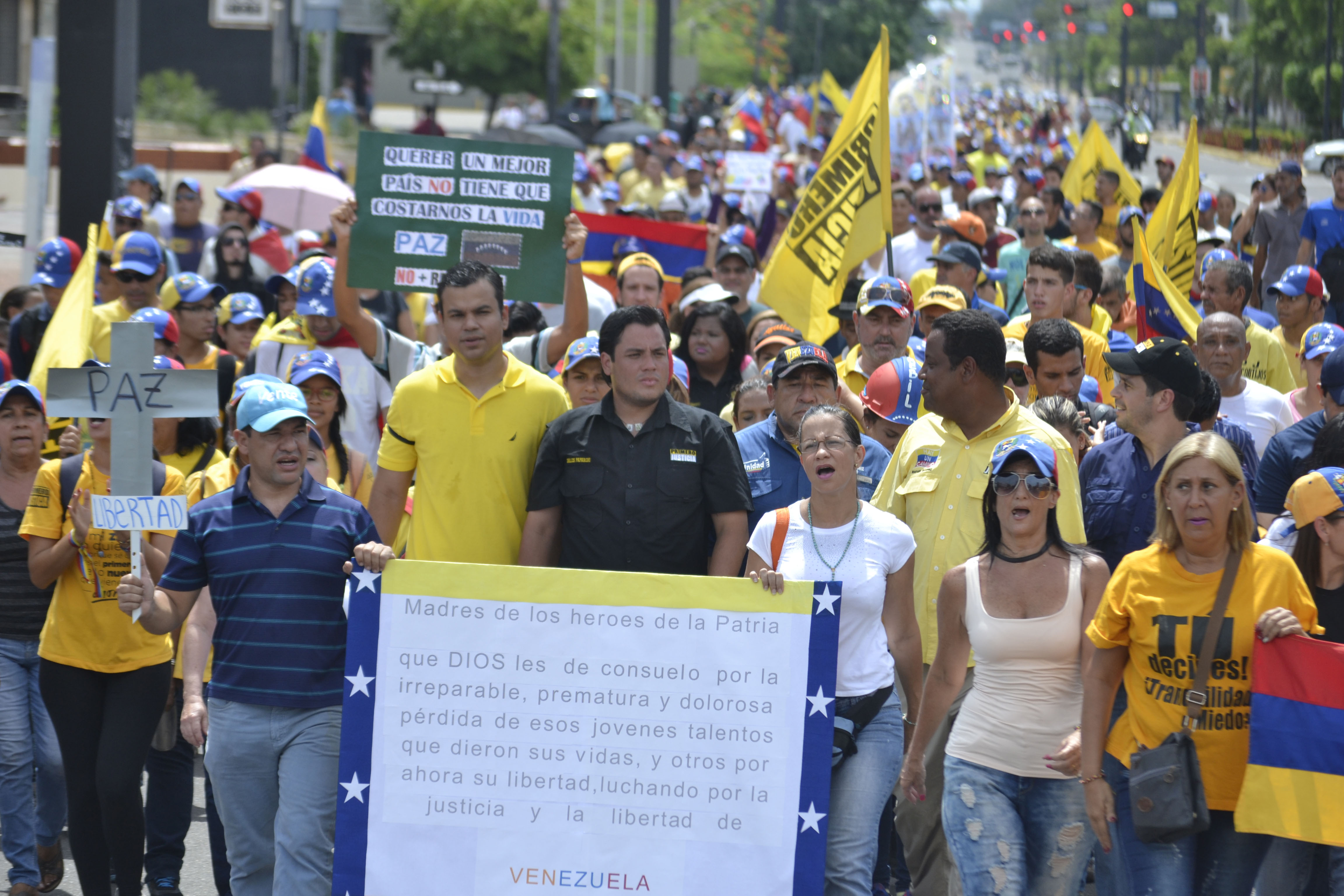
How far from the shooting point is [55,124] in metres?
31.0

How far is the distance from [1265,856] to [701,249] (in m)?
7.52

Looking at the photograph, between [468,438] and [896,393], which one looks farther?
[896,393]

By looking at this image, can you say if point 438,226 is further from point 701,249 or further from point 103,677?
point 701,249

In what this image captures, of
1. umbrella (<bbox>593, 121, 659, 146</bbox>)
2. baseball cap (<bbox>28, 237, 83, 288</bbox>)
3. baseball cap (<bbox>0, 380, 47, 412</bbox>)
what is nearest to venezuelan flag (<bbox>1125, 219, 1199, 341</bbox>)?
baseball cap (<bbox>0, 380, 47, 412</bbox>)

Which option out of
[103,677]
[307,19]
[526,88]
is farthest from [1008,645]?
[526,88]

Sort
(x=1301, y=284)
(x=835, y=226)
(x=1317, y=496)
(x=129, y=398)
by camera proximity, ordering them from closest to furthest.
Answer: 1. (x=1317, y=496)
2. (x=129, y=398)
3. (x=1301, y=284)
4. (x=835, y=226)

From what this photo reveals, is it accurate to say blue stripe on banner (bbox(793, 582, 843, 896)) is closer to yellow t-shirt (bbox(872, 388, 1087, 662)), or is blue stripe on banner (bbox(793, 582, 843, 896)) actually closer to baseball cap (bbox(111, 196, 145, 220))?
yellow t-shirt (bbox(872, 388, 1087, 662))

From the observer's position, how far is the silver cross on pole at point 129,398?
525 centimetres

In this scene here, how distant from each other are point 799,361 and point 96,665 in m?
2.82

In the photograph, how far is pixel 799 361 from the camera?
244 inches

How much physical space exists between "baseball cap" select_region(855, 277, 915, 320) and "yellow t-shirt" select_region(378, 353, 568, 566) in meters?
2.09

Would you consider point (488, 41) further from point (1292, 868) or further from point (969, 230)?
point (1292, 868)

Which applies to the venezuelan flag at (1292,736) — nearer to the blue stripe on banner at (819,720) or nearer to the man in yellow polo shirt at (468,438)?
the blue stripe on banner at (819,720)

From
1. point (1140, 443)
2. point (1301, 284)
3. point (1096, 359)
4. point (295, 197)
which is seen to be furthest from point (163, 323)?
point (295, 197)
